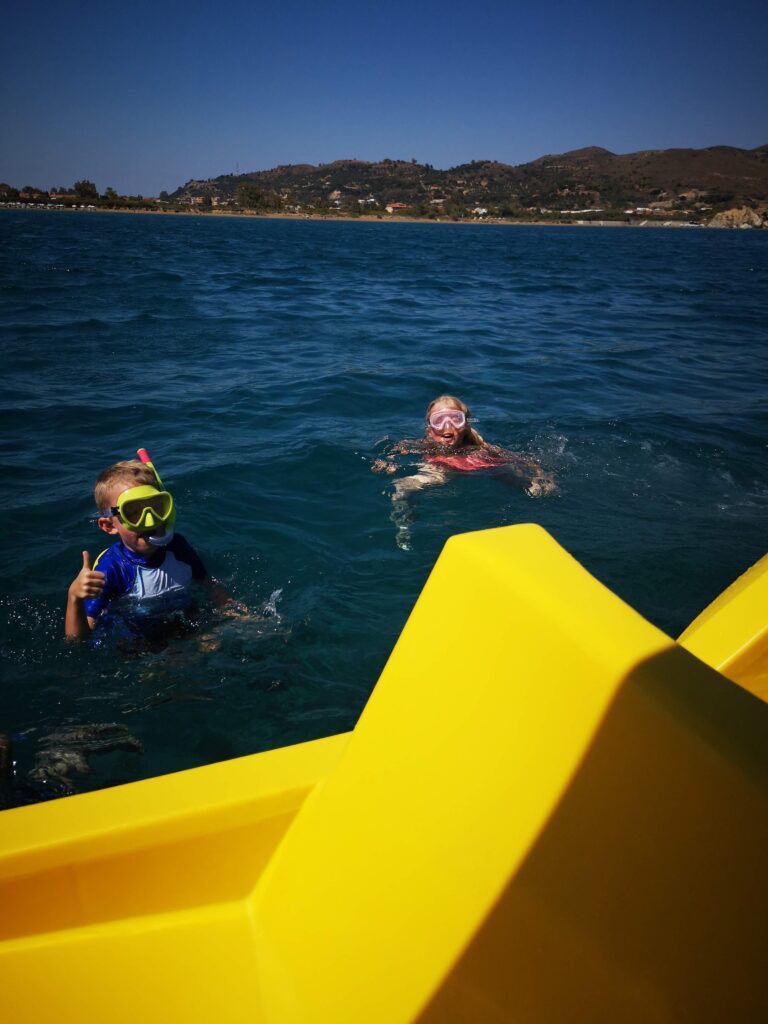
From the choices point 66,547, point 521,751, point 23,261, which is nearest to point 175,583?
point 66,547

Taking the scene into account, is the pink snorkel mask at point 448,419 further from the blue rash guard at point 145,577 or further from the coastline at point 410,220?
the coastline at point 410,220

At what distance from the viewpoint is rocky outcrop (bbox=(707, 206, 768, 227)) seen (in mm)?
118000

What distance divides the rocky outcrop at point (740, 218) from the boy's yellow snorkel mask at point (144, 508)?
146798 millimetres

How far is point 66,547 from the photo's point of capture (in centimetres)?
461

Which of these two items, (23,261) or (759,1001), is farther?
(23,261)

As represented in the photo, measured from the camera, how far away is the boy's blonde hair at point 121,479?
3.20 meters

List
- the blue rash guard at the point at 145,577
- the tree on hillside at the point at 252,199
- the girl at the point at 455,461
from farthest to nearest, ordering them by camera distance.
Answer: the tree on hillside at the point at 252,199, the girl at the point at 455,461, the blue rash guard at the point at 145,577

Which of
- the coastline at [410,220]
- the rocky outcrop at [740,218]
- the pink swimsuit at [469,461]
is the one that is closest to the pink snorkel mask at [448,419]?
the pink swimsuit at [469,461]

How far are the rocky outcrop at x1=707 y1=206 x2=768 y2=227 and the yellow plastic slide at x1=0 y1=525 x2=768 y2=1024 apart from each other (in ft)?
485

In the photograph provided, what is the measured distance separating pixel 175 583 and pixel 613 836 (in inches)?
120

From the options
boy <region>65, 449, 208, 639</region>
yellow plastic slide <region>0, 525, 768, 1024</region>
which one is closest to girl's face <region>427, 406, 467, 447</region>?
boy <region>65, 449, 208, 639</region>

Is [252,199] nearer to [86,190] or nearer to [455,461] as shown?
[86,190]

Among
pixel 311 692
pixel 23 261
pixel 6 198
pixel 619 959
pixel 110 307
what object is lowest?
Result: pixel 311 692

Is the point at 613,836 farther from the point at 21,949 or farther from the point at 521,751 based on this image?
the point at 21,949
